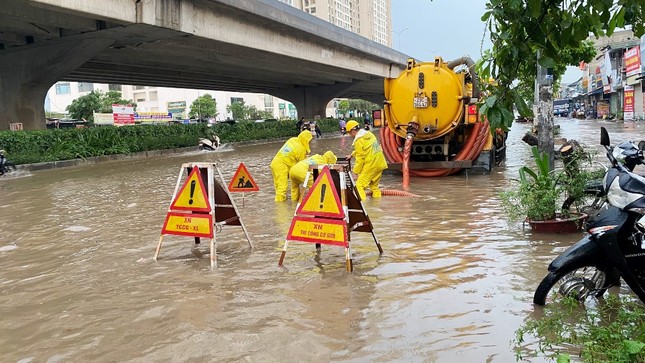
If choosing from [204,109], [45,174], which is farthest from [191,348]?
[204,109]

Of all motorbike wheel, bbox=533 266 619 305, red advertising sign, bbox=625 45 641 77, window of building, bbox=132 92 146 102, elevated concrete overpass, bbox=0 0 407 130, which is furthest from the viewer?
window of building, bbox=132 92 146 102

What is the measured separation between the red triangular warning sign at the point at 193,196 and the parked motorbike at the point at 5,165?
46.5 ft

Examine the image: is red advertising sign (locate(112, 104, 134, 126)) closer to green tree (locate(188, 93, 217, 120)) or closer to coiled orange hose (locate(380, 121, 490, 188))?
coiled orange hose (locate(380, 121, 490, 188))

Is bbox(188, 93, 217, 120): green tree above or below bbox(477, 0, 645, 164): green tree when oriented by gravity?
above

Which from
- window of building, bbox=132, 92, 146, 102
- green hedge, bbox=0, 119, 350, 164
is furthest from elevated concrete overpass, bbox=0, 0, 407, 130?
window of building, bbox=132, 92, 146, 102

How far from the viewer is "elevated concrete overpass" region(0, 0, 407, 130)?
17.8m

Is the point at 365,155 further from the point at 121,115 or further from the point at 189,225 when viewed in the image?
the point at 121,115

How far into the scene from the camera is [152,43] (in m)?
23.2

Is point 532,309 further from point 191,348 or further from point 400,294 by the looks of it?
point 191,348

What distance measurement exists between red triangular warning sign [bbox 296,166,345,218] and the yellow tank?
6.77 meters

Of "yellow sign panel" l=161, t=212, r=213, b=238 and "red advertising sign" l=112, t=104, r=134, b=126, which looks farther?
"red advertising sign" l=112, t=104, r=134, b=126

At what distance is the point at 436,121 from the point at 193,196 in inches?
279

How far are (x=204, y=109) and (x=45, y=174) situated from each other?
73575mm

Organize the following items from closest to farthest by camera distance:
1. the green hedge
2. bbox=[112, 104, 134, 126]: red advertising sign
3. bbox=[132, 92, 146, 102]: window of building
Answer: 1. the green hedge
2. bbox=[112, 104, 134, 126]: red advertising sign
3. bbox=[132, 92, 146, 102]: window of building
